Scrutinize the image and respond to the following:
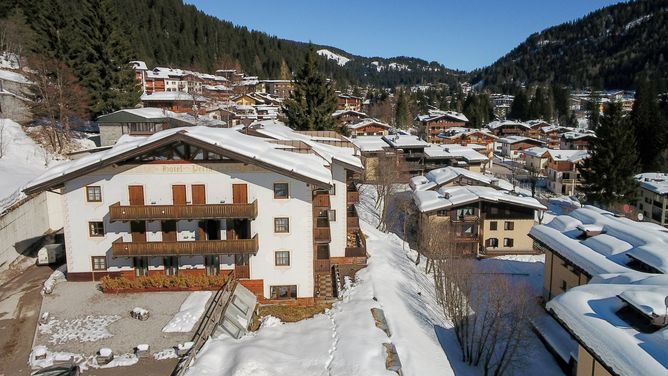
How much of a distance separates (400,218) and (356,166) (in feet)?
76.4

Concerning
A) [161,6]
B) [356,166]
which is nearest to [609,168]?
[356,166]

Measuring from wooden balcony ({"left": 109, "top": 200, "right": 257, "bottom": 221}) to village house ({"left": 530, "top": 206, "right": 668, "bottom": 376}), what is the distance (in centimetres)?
1499

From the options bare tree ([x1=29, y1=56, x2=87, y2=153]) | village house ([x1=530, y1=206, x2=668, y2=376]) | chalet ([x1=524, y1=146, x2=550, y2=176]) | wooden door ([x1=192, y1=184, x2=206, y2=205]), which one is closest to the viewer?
village house ([x1=530, y1=206, x2=668, y2=376])

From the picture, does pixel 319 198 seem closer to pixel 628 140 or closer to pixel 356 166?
pixel 356 166

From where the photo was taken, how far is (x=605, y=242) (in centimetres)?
2764

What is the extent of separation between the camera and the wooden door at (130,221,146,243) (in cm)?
2475

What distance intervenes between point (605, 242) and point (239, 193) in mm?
22003

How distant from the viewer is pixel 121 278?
79.0ft

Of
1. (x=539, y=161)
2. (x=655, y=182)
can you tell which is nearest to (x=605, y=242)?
(x=655, y=182)

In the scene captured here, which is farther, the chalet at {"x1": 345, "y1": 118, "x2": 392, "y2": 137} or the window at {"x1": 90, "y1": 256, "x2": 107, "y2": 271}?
the chalet at {"x1": 345, "y1": 118, "x2": 392, "y2": 137}

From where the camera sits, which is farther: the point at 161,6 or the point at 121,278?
the point at 161,6

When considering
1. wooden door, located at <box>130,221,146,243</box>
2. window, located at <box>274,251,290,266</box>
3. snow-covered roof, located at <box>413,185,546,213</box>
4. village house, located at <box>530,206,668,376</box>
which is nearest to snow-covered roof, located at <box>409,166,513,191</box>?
snow-covered roof, located at <box>413,185,546,213</box>

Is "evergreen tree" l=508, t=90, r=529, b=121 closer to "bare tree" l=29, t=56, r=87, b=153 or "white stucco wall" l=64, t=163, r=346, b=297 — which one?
"bare tree" l=29, t=56, r=87, b=153

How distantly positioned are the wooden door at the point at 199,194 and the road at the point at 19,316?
9015 mm
